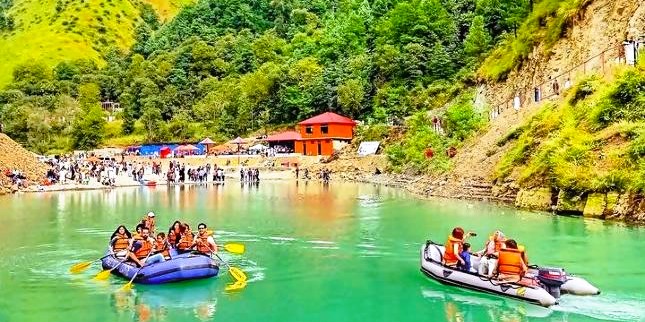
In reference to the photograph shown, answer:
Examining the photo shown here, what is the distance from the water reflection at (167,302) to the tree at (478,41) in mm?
68025

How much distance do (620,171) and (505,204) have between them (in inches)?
359

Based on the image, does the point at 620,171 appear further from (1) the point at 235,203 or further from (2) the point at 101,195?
(2) the point at 101,195

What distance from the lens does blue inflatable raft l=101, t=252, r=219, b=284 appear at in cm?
2045

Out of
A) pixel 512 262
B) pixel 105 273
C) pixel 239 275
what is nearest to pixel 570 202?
pixel 512 262

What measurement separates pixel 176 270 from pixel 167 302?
63.3 inches

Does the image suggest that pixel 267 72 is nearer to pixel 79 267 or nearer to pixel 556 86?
pixel 556 86

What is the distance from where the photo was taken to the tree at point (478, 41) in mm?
82812

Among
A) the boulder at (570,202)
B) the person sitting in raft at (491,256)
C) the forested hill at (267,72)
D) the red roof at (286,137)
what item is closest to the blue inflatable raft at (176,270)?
the person sitting in raft at (491,256)

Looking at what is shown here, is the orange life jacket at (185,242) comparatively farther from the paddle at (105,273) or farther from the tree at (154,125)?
the tree at (154,125)

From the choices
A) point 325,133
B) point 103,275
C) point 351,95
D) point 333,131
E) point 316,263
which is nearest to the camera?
point 103,275

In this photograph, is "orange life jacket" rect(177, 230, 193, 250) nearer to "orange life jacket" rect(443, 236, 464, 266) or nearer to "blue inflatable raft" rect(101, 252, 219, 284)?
"blue inflatable raft" rect(101, 252, 219, 284)

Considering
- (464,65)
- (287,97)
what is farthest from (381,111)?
(287,97)

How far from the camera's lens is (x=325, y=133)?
88.4 metres

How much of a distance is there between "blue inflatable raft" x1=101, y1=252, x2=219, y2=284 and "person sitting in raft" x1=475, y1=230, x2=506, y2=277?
26.6 ft
